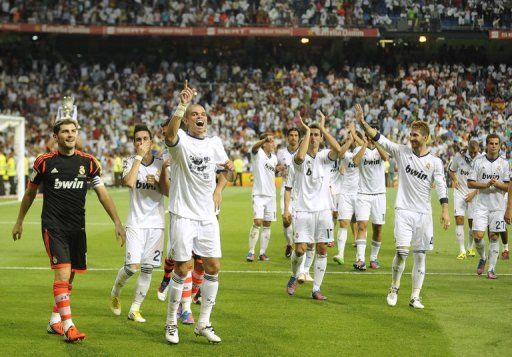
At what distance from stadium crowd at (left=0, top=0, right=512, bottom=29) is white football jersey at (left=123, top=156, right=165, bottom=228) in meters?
42.8

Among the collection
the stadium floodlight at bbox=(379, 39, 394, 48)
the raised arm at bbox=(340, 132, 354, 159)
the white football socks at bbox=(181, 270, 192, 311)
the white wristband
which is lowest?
the white football socks at bbox=(181, 270, 192, 311)

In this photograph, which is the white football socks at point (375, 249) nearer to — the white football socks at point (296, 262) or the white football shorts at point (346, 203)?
the white football shorts at point (346, 203)

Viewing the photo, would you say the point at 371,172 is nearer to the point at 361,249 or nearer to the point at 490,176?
the point at 361,249

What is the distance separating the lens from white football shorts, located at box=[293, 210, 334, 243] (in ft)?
38.6

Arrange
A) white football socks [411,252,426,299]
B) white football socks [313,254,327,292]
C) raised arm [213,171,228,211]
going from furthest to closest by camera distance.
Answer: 1. white football socks [313,254,327,292]
2. white football socks [411,252,426,299]
3. raised arm [213,171,228,211]

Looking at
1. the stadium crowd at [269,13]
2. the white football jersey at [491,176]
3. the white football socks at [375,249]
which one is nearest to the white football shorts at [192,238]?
the white football socks at [375,249]

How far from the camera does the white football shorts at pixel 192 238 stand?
28.8ft

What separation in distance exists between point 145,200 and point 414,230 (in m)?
3.83

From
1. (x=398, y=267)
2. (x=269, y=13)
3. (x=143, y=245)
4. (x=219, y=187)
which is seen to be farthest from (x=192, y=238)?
(x=269, y=13)

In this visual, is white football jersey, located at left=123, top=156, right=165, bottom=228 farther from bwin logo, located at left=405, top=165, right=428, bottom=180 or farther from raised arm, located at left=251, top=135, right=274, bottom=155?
raised arm, located at left=251, top=135, right=274, bottom=155

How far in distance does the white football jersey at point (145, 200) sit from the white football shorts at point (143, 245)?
0.07 meters

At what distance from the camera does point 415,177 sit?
37.4 ft

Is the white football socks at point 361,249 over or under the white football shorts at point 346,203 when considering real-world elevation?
under

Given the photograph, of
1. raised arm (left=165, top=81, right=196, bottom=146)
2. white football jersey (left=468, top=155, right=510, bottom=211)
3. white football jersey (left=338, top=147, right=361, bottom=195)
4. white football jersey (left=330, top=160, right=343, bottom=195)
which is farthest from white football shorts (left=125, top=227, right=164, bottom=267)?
white football jersey (left=330, top=160, right=343, bottom=195)
